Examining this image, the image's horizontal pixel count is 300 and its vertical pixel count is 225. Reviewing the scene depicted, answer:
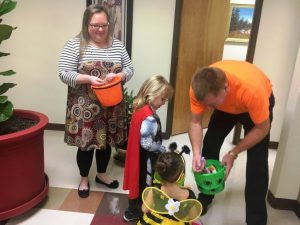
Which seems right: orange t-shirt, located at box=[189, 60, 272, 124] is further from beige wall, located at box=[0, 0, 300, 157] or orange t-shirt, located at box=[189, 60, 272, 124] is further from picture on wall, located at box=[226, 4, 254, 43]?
picture on wall, located at box=[226, 4, 254, 43]

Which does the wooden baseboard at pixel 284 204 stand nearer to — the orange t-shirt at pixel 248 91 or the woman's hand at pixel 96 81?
the orange t-shirt at pixel 248 91

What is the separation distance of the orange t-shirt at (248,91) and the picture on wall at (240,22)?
3.26 meters

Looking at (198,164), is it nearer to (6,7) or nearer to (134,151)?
(134,151)

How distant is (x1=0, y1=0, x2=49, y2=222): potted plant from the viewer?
168cm

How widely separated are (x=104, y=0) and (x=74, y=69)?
3.94ft

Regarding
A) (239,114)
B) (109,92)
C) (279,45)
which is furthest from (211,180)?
(279,45)

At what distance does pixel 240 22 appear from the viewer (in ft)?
15.0

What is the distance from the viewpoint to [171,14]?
2795mm

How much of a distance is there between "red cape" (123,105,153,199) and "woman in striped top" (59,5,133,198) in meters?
0.29

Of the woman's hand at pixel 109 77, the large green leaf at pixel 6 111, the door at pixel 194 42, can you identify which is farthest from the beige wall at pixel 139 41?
the large green leaf at pixel 6 111

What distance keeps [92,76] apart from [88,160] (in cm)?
61

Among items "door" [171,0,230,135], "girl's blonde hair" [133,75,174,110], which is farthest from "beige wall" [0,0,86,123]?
"girl's blonde hair" [133,75,174,110]

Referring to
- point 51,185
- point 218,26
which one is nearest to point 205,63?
point 218,26

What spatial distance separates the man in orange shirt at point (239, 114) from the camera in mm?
1343
